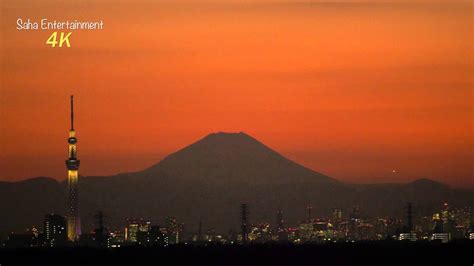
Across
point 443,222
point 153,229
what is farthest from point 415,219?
point 153,229

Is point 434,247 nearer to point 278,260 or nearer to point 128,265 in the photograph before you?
point 278,260

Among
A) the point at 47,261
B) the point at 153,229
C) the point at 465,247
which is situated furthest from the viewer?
the point at 153,229

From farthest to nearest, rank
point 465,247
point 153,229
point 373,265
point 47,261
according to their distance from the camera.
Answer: point 153,229 → point 465,247 → point 47,261 → point 373,265

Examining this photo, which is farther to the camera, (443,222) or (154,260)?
(443,222)

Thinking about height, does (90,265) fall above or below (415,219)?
below

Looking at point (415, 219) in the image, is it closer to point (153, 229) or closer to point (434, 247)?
point (153, 229)

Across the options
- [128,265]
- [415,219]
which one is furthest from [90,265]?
[415,219]
